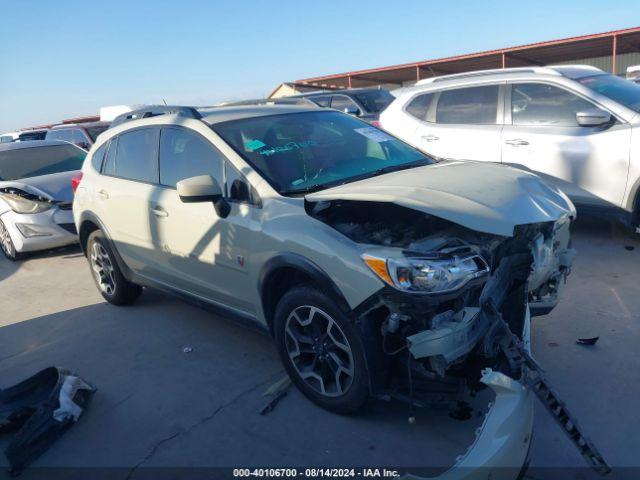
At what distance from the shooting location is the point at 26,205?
716 cm

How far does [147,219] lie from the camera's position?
4293 millimetres

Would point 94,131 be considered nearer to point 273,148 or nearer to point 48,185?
point 48,185

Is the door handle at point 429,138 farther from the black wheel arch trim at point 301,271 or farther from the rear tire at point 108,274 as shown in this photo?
the black wheel arch trim at point 301,271

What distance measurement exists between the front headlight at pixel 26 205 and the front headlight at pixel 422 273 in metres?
6.03

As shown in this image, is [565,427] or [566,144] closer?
[565,427]

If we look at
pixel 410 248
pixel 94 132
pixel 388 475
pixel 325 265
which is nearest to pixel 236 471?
pixel 388 475

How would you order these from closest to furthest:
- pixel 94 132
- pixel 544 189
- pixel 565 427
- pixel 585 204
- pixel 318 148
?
pixel 565 427 < pixel 544 189 < pixel 318 148 < pixel 585 204 < pixel 94 132

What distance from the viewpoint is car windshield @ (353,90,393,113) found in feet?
37.3

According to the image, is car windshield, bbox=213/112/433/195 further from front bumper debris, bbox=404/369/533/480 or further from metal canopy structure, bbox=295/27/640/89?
metal canopy structure, bbox=295/27/640/89

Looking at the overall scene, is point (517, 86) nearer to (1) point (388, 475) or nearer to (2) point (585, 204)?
(2) point (585, 204)

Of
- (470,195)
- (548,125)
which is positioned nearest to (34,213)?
(470,195)

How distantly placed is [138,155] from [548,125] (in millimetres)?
4275

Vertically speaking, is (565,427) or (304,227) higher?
(304,227)

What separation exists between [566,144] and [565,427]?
4.15m
